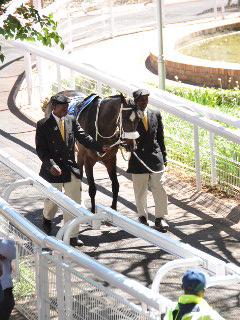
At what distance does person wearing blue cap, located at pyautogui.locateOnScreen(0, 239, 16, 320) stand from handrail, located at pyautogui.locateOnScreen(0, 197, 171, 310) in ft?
1.07

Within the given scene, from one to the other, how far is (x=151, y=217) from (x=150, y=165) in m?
0.92

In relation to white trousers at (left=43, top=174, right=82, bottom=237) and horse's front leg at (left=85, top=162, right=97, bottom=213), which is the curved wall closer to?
horse's front leg at (left=85, top=162, right=97, bottom=213)

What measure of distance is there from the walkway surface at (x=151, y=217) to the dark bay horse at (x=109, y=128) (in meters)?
0.61

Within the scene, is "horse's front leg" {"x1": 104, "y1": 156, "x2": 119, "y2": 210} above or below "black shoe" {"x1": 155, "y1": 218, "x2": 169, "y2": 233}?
above

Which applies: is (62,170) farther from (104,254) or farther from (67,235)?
(67,235)

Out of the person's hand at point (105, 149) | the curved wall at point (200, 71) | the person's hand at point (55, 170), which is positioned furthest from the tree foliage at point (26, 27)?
the curved wall at point (200, 71)

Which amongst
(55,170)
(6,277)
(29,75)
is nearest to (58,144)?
(55,170)

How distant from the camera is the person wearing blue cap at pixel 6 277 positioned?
9.43 meters

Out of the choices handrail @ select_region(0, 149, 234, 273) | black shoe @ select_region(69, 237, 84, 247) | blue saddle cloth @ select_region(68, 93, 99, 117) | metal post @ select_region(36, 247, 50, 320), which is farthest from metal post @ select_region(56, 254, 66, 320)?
blue saddle cloth @ select_region(68, 93, 99, 117)

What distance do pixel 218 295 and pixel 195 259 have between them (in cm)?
213

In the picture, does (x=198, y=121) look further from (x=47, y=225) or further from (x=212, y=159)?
(x=47, y=225)

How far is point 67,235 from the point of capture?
9797 mm

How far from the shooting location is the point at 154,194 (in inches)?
508

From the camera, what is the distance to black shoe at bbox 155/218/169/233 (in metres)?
12.8
